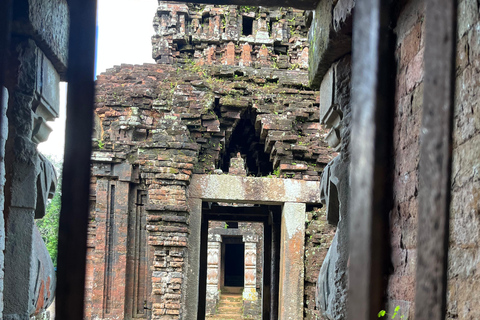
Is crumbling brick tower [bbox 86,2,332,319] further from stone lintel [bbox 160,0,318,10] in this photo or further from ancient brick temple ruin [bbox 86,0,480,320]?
stone lintel [bbox 160,0,318,10]

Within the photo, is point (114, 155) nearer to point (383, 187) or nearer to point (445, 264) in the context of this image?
point (383, 187)

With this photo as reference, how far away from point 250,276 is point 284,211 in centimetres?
984

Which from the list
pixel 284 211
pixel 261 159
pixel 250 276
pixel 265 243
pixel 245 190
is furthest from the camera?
pixel 250 276

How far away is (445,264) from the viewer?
5.98ft

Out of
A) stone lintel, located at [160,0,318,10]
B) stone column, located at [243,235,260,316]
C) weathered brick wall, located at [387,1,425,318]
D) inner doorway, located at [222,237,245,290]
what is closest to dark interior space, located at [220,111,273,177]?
stone lintel, located at [160,0,318,10]

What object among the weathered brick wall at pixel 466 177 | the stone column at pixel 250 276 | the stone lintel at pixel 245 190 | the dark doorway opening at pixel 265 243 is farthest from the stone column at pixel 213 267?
the weathered brick wall at pixel 466 177

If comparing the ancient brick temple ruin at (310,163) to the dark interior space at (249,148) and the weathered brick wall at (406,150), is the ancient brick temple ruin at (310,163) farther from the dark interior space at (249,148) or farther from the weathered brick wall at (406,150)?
the dark interior space at (249,148)

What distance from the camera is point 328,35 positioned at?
2.99 m

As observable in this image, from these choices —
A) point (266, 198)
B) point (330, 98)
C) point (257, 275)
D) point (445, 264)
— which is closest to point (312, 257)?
point (266, 198)

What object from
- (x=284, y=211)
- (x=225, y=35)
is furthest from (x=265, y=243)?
(x=225, y=35)

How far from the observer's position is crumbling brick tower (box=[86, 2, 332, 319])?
731cm

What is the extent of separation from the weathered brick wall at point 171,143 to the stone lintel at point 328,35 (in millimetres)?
4128

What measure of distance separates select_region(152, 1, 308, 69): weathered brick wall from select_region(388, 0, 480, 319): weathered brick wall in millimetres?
8423

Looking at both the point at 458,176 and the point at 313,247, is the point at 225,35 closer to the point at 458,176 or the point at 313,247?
the point at 313,247
